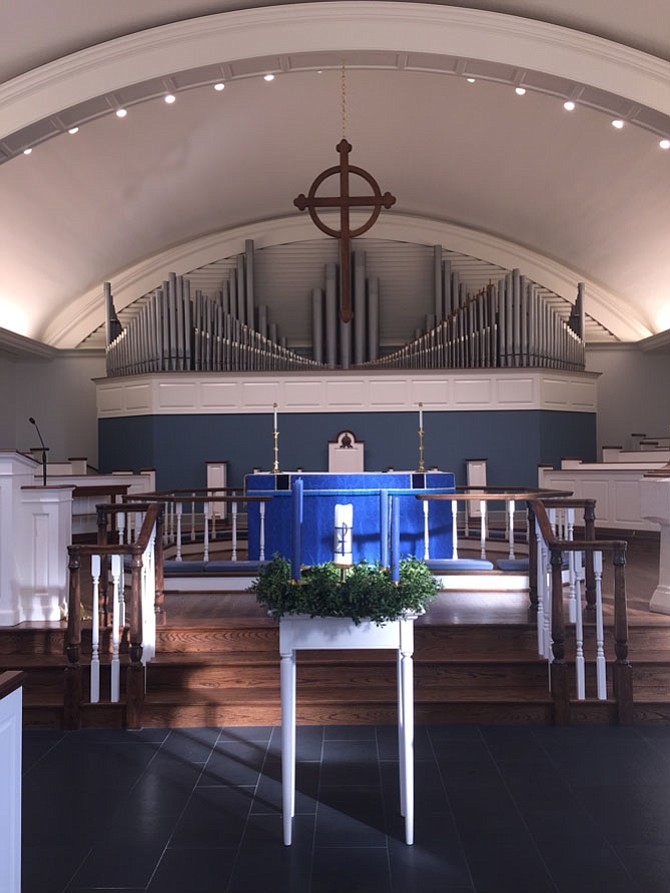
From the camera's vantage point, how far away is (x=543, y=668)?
17.2 feet

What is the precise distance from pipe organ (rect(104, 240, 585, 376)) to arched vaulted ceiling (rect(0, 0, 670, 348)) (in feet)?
3.60

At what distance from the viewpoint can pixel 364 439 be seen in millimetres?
13211

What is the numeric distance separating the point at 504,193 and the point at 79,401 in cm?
764

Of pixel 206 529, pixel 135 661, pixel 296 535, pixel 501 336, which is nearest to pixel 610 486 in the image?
pixel 501 336

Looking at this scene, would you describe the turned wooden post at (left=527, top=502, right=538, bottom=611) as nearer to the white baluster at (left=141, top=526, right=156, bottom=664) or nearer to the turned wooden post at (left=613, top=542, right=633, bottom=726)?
the turned wooden post at (left=613, top=542, right=633, bottom=726)

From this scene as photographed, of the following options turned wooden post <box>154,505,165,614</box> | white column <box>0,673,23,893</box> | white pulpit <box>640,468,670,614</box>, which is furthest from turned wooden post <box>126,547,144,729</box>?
white pulpit <box>640,468,670,614</box>

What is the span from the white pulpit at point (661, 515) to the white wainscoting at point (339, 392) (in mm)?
6678

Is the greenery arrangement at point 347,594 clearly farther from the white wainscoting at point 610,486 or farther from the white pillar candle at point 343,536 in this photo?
the white wainscoting at point 610,486

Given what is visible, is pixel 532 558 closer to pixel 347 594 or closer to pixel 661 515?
pixel 661 515

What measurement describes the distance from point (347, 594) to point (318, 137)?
957cm

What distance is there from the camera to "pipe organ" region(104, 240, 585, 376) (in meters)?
12.9

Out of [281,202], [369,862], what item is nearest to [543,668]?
[369,862]

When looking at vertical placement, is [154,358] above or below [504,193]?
below

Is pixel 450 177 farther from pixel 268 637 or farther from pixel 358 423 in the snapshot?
pixel 268 637
